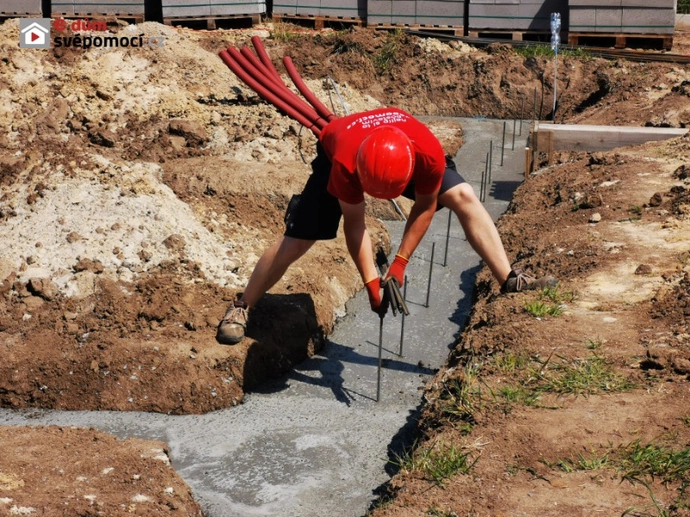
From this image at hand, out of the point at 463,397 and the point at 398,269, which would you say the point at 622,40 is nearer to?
the point at 398,269

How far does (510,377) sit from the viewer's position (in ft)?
15.6

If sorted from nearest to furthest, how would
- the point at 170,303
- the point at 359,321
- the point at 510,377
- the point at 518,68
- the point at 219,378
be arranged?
the point at 510,377, the point at 219,378, the point at 170,303, the point at 359,321, the point at 518,68

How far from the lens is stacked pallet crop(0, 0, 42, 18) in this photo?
12.4 m

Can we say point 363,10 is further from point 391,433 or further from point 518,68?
point 391,433

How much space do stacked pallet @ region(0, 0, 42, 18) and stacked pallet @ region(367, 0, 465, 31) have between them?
4.37m

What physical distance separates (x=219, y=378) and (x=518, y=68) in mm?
8095

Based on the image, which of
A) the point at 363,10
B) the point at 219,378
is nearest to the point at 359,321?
the point at 219,378

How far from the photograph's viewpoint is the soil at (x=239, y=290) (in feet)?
13.6

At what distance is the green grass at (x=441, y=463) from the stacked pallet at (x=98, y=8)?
9959 millimetres

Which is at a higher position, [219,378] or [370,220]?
[370,220]

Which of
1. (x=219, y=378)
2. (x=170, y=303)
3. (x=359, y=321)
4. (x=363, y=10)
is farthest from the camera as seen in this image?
(x=363, y=10)

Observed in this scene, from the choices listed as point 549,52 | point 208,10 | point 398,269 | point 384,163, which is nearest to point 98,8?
point 208,10

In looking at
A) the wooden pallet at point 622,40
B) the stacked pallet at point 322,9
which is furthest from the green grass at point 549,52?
the stacked pallet at point 322,9

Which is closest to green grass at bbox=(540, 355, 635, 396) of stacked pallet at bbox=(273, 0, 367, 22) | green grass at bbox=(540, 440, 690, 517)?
green grass at bbox=(540, 440, 690, 517)
